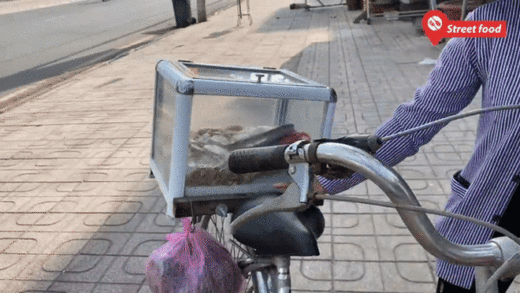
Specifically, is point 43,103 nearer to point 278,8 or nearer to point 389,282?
point 389,282

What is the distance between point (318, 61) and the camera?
9.30m

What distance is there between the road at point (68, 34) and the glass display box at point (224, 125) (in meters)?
8.40

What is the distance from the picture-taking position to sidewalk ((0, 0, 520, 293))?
10.6 feet

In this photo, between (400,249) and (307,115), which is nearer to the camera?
(307,115)

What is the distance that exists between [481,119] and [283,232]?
28.9 inches

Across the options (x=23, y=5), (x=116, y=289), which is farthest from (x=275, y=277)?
(x=23, y=5)

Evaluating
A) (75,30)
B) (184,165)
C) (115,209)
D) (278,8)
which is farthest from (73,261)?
(278,8)

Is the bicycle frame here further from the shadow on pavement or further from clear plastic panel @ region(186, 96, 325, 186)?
the shadow on pavement

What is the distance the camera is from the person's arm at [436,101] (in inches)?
61.2

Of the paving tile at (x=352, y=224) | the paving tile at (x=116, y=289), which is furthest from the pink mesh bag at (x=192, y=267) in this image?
the paving tile at (x=352, y=224)

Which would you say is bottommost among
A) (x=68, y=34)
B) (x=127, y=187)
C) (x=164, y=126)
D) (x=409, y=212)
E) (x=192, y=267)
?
(x=68, y=34)

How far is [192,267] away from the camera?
5.17ft

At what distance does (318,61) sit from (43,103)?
176 inches

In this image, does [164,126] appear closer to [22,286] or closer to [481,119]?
[481,119]
